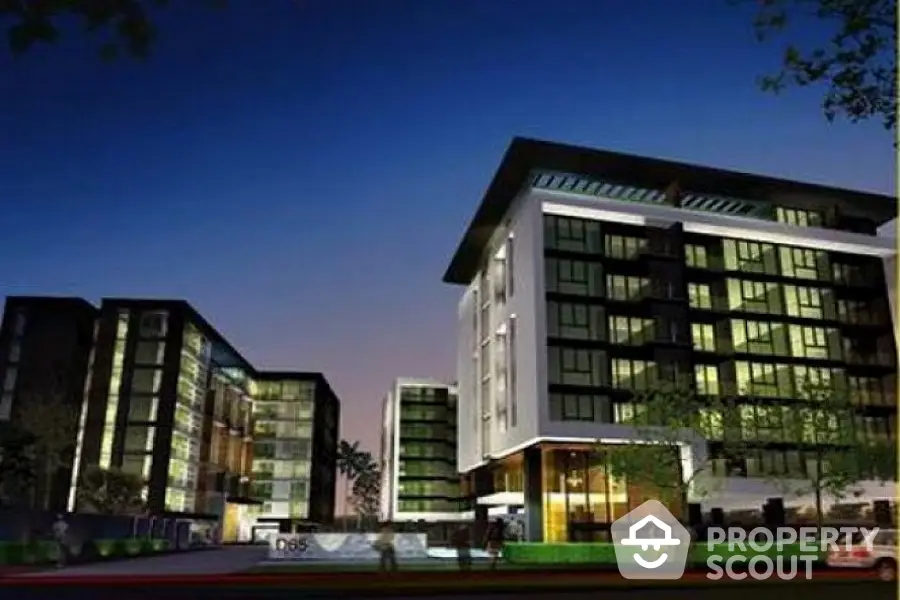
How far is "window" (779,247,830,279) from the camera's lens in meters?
63.7

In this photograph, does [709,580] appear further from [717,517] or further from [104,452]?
[104,452]

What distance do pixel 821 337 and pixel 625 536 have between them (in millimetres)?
30988

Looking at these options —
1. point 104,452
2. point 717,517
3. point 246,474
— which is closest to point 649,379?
point 717,517

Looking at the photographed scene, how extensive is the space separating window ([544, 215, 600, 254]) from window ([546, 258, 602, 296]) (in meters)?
1.15

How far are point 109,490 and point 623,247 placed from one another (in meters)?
47.6

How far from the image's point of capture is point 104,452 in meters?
74.8

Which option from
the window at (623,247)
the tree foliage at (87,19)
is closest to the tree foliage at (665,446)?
the window at (623,247)

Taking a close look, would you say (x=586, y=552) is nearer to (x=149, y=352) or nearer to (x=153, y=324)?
(x=149, y=352)

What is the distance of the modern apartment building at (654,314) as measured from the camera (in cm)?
5438

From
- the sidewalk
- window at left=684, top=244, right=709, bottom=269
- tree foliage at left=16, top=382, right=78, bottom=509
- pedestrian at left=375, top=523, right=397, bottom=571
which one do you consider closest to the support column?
window at left=684, top=244, right=709, bottom=269

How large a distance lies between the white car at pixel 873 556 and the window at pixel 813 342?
3694 cm

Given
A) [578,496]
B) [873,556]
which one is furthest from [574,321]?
[873,556]

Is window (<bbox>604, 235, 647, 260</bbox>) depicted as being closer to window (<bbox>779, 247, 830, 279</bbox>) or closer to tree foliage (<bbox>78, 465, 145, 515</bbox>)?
window (<bbox>779, 247, 830, 279</bbox>)

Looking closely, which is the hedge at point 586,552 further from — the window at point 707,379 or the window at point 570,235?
the window at point 570,235
